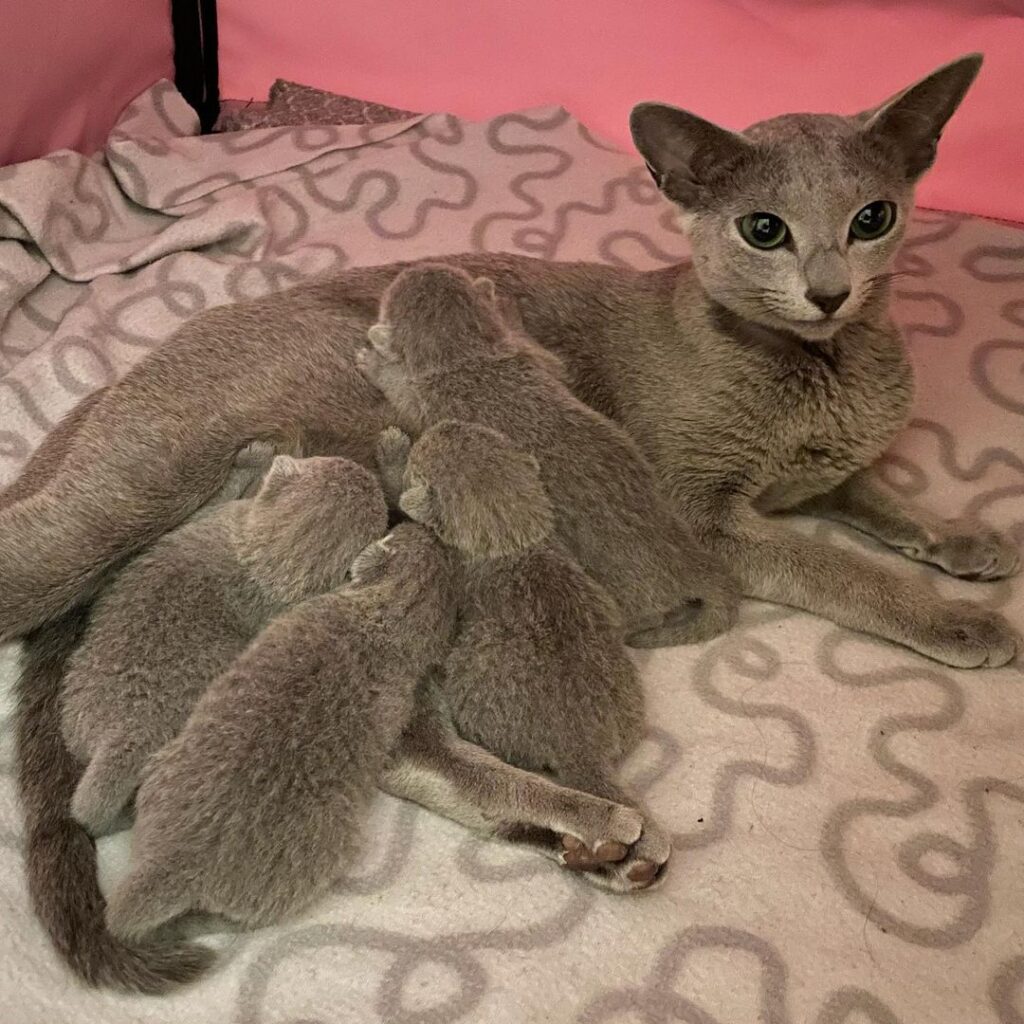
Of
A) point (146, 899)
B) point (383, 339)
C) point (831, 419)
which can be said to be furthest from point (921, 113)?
point (146, 899)

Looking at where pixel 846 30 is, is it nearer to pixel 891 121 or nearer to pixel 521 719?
pixel 891 121

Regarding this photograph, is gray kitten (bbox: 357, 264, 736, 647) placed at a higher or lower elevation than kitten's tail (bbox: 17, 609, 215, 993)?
higher

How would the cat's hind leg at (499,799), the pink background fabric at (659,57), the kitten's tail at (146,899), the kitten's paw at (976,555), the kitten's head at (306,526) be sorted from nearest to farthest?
the kitten's tail at (146,899)
the cat's hind leg at (499,799)
the kitten's head at (306,526)
the kitten's paw at (976,555)
the pink background fabric at (659,57)

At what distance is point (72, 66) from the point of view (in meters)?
2.10

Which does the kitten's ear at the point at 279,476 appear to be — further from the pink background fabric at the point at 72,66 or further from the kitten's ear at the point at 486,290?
the pink background fabric at the point at 72,66

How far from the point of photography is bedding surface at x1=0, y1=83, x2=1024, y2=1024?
111cm

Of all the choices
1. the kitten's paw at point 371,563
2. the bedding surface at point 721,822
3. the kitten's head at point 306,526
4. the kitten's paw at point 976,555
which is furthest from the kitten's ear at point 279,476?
the kitten's paw at point 976,555

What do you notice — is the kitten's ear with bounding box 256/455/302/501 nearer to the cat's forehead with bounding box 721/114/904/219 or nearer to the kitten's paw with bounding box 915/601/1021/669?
the cat's forehead with bounding box 721/114/904/219

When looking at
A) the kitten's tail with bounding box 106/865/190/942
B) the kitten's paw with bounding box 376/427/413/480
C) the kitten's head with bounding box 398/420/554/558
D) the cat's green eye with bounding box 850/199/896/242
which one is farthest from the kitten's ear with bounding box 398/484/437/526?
the cat's green eye with bounding box 850/199/896/242

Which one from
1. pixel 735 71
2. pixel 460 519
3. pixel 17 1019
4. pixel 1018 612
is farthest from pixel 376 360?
pixel 735 71

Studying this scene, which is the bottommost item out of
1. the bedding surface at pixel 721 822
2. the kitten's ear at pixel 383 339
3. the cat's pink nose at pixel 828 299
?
the bedding surface at pixel 721 822

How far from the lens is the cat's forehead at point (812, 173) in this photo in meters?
1.30

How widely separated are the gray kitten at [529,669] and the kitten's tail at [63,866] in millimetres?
307

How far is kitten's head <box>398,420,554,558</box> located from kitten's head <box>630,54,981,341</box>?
373 mm
